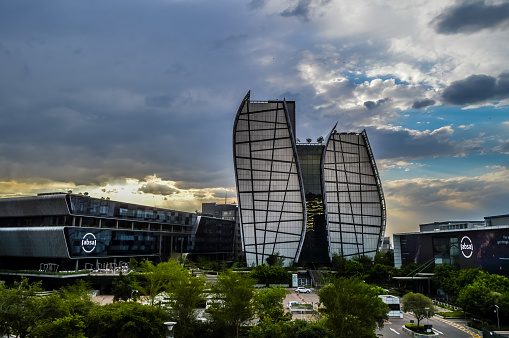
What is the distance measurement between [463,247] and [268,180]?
4627 cm

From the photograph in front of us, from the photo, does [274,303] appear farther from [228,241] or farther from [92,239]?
[228,241]

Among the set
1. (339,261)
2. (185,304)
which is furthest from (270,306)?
(339,261)

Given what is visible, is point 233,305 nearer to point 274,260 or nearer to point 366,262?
point 274,260

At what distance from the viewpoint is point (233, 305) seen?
1433 inches

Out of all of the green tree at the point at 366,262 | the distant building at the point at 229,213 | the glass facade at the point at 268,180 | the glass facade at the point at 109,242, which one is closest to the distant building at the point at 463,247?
the green tree at the point at 366,262

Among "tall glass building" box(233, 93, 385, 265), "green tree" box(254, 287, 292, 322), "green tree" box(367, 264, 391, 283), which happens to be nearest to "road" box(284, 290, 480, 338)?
"green tree" box(254, 287, 292, 322)

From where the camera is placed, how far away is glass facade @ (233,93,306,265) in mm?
96000

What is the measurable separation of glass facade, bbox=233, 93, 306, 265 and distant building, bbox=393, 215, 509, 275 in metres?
24.1

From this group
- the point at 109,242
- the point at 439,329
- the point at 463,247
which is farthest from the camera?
the point at 109,242

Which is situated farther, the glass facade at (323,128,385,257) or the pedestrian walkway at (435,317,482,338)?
the glass facade at (323,128,385,257)

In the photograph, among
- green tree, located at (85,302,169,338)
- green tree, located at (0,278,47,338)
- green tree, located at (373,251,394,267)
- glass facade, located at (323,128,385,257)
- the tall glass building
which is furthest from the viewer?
glass facade, located at (323,128,385,257)

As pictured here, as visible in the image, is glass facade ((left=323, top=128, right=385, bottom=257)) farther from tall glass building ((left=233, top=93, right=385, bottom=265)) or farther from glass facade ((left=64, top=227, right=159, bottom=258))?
glass facade ((left=64, top=227, right=159, bottom=258))

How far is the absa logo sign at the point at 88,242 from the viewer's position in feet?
244

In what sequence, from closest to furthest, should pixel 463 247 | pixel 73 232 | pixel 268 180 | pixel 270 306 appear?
pixel 270 306 < pixel 463 247 < pixel 73 232 < pixel 268 180
